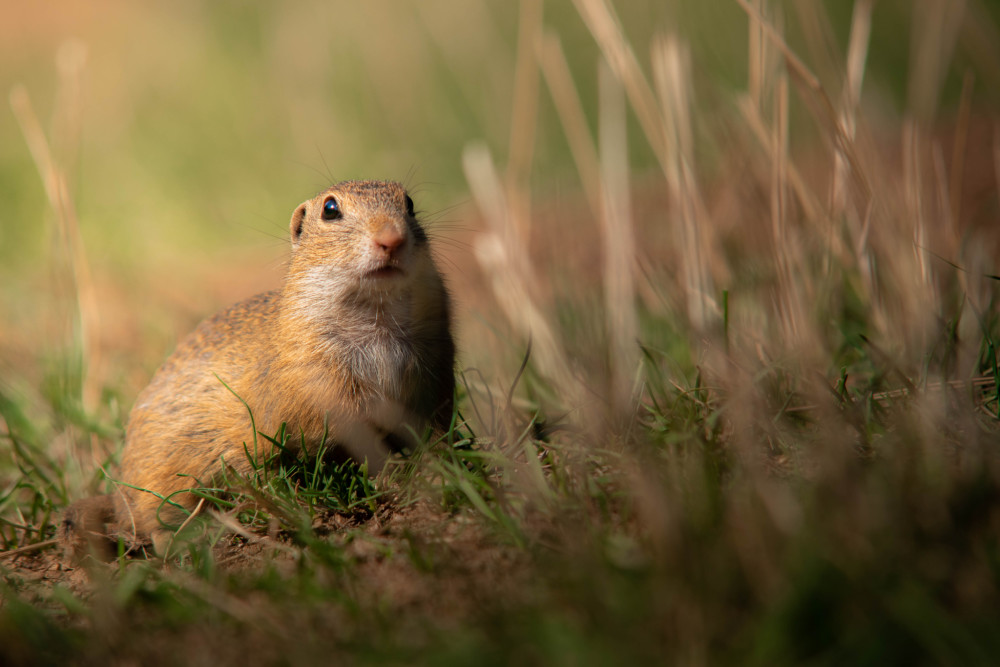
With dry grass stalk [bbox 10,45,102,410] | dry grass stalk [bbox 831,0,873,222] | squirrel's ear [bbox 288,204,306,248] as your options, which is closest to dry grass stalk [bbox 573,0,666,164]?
dry grass stalk [bbox 831,0,873,222]

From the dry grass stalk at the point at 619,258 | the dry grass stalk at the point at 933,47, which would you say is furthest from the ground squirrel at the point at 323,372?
the dry grass stalk at the point at 933,47

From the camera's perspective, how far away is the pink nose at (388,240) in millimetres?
2768

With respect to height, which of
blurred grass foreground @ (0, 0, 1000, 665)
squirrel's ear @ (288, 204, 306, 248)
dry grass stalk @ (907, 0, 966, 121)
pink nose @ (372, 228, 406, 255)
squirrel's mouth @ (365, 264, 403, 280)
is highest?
dry grass stalk @ (907, 0, 966, 121)

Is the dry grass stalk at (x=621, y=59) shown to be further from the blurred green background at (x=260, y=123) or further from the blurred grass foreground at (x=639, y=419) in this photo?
the blurred green background at (x=260, y=123)

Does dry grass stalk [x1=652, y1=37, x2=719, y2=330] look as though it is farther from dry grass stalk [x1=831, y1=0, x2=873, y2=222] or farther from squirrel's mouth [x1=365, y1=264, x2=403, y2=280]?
squirrel's mouth [x1=365, y1=264, x2=403, y2=280]

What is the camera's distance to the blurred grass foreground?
1.53 metres

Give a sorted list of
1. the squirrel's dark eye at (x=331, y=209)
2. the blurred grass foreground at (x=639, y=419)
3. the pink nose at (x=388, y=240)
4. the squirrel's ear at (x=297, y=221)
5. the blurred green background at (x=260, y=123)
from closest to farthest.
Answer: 1. the blurred grass foreground at (x=639, y=419)
2. the pink nose at (x=388, y=240)
3. the squirrel's dark eye at (x=331, y=209)
4. the squirrel's ear at (x=297, y=221)
5. the blurred green background at (x=260, y=123)

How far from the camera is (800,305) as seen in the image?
292 centimetres

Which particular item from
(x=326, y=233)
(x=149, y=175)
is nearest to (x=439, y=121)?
(x=149, y=175)

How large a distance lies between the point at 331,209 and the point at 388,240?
56 cm

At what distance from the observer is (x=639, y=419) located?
2619 millimetres

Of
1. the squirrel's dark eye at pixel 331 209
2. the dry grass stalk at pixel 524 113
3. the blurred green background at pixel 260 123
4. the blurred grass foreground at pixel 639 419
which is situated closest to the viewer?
the blurred grass foreground at pixel 639 419

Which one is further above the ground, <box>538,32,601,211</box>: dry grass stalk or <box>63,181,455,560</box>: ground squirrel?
<box>538,32,601,211</box>: dry grass stalk

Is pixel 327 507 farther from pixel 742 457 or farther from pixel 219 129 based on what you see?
pixel 219 129
